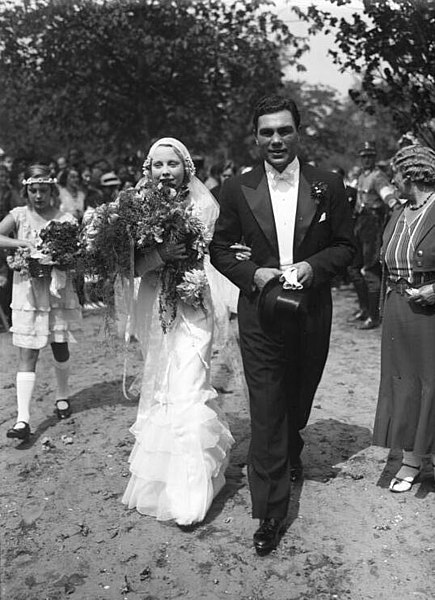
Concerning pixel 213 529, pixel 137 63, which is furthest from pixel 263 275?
pixel 137 63

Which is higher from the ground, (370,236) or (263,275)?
(263,275)

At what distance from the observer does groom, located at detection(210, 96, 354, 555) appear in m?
4.31

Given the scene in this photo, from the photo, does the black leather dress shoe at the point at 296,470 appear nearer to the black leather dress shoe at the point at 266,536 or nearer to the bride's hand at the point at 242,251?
the black leather dress shoe at the point at 266,536

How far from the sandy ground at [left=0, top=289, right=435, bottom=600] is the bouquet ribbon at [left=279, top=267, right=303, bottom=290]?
1514mm

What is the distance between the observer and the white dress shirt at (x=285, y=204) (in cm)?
441

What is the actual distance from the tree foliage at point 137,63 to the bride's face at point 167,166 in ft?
27.4

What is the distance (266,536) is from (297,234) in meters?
1.77

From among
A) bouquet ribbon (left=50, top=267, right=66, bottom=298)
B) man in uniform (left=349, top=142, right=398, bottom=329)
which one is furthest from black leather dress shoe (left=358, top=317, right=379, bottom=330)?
bouquet ribbon (left=50, top=267, right=66, bottom=298)

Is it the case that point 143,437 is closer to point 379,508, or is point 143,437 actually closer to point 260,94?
point 379,508

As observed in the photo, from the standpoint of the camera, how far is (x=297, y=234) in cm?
440

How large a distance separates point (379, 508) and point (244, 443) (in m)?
1.47

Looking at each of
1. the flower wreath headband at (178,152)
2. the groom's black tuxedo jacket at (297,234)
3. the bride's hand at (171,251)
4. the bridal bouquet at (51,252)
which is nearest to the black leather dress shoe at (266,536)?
the groom's black tuxedo jacket at (297,234)

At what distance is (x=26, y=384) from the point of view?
6.27 metres

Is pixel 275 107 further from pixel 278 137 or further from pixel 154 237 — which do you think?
pixel 154 237
